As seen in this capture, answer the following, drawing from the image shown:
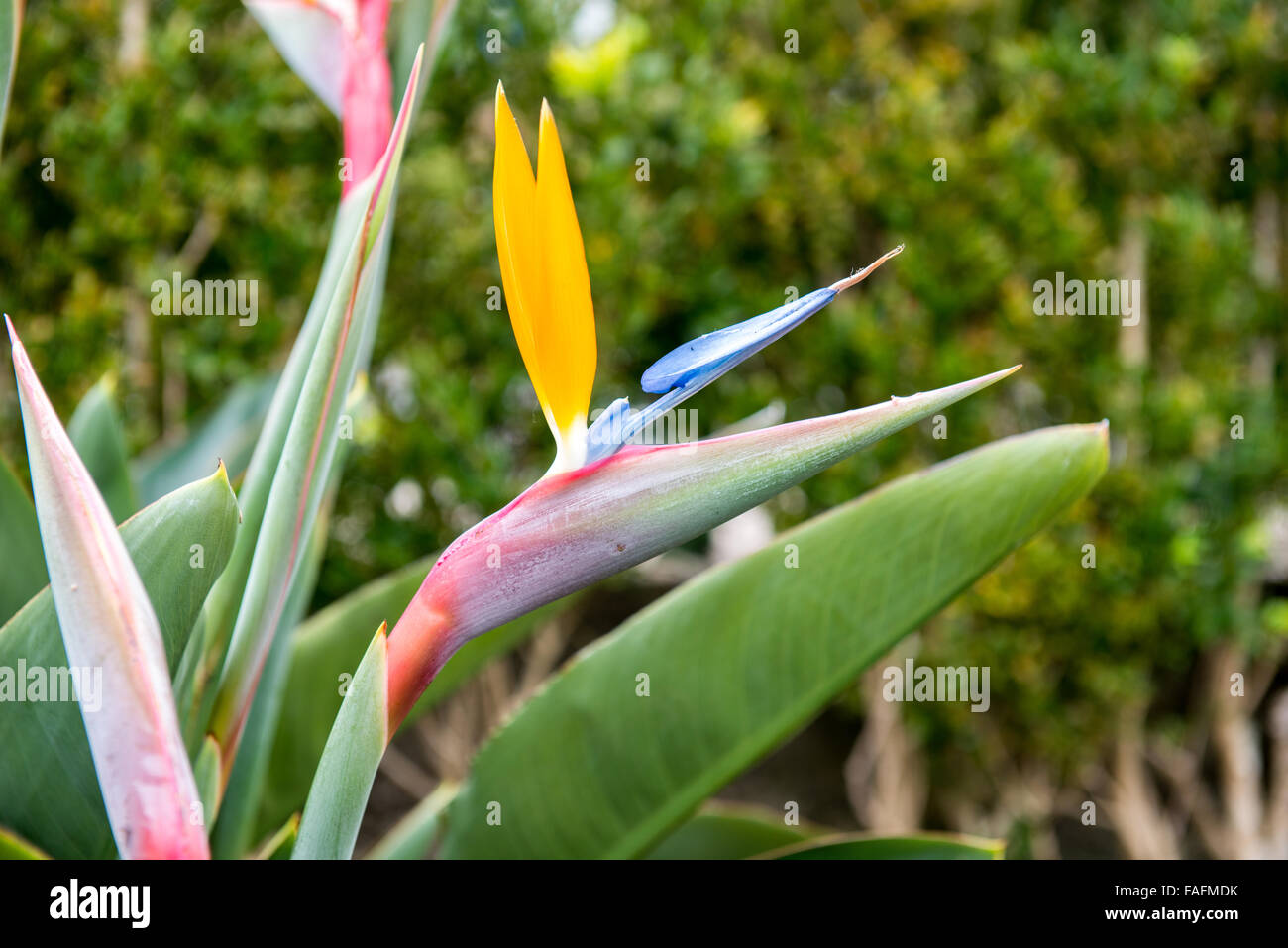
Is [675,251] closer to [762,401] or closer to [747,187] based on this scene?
[747,187]

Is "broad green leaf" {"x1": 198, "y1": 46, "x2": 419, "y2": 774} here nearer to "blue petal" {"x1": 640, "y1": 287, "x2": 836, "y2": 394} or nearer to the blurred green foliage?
"blue petal" {"x1": 640, "y1": 287, "x2": 836, "y2": 394}

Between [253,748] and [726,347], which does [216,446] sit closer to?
[253,748]

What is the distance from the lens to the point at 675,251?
4.17 feet

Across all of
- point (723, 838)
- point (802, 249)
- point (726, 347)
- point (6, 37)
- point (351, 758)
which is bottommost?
point (723, 838)

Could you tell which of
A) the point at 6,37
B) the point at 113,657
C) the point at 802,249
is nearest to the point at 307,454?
the point at 113,657

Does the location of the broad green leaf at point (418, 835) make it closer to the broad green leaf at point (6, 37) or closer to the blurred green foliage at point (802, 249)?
the broad green leaf at point (6, 37)

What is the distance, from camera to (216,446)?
2.76ft

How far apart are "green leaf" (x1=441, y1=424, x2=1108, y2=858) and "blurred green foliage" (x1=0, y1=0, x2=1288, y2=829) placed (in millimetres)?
656

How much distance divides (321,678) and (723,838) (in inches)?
11.2

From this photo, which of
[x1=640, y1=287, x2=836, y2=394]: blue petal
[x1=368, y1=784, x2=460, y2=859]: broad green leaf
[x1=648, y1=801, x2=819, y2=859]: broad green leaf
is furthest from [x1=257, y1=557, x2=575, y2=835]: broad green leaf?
[x1=640, y1=287, x2=836, y2=394]: blue petal

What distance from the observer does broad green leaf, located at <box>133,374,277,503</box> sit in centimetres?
79

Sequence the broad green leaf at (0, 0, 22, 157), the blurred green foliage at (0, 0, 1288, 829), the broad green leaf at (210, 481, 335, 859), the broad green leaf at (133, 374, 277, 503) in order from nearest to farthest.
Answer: the broad green leaf at (0, 0, 22, 157)
the broad green leaf at (210, 481, 335, 859)
the broad green leaf at (133, 374, 277, 503)
the blurred green foliage at (0, 0, 1288, 829)

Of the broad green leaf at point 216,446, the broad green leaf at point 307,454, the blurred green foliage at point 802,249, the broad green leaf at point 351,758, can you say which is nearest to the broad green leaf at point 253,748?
the broad green leaf at point 307,454
